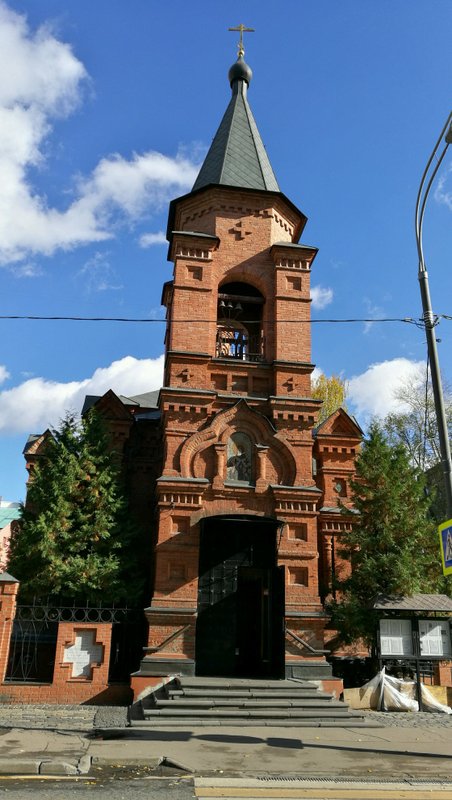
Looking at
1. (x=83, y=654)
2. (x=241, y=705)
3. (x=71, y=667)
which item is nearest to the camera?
(x=241, y=705)

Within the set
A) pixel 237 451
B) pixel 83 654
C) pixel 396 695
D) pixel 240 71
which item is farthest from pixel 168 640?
pixel 240 71

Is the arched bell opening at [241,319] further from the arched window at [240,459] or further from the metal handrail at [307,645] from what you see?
the metal handrail at [307,645]

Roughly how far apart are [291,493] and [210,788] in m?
8.36

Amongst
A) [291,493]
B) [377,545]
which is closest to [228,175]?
[291,493]

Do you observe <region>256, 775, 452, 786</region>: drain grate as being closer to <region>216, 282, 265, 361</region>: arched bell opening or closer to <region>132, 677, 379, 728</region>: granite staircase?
<region>132, 677, 379, 728</region>: granite staircase

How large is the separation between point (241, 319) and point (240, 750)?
11.6m

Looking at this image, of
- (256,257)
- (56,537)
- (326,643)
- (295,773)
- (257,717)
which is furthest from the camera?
(256,257)

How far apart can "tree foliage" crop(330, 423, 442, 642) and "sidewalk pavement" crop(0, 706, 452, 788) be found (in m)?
3.34

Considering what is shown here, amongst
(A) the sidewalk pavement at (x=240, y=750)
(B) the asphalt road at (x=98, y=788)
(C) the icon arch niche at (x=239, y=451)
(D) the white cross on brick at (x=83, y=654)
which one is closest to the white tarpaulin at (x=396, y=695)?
(A) the sidewalk pavement at (x=240, y=750)

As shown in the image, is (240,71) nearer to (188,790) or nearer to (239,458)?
(239,458)

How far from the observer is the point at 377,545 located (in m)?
14.8

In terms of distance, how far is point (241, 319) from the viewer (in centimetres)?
1791

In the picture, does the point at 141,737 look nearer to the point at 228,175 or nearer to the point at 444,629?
the point at 444,629

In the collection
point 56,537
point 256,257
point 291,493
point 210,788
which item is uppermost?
point 256,257
